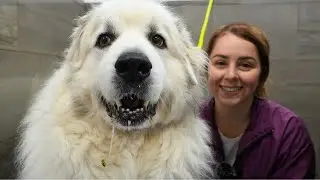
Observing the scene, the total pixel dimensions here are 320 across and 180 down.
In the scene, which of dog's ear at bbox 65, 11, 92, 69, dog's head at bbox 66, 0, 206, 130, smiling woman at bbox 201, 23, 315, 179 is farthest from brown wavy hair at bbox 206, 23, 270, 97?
dog's ear at bbox 65, 11, 92, 69

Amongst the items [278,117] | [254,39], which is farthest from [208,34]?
[278,117]

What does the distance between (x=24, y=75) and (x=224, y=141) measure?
3.49 feet

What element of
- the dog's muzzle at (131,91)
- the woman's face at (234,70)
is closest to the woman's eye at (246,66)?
the woman's face at (234,70)

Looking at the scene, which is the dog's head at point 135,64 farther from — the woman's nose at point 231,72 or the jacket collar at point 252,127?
the jacket collar at point 252,127

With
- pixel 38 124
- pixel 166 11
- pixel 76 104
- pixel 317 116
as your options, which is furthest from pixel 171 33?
pixel 317 116

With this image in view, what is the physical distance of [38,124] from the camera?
50.4 inches

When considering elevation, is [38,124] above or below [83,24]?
below

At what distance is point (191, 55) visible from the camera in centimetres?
137

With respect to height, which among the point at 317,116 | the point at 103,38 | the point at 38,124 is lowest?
the point at 317,116

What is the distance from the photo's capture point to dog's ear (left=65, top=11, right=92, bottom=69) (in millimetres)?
1302

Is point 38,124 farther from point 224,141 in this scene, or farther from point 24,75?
point 24,75

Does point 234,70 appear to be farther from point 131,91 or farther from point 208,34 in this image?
point 208,34

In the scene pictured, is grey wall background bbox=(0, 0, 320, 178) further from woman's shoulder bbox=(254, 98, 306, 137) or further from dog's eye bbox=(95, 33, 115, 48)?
dog's eye bbox=(95, 33, 115, 48)

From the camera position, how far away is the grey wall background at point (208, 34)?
2.09m
